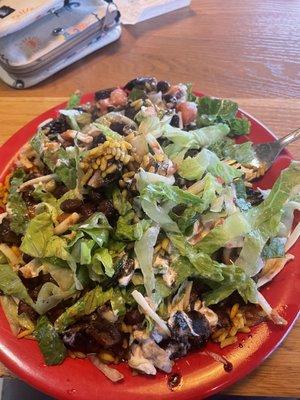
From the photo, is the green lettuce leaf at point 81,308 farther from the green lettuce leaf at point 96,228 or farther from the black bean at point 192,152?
the black bean at point 192,152

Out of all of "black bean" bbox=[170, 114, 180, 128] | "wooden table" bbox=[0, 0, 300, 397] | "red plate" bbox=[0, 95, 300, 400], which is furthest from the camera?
"wooden table" bbox=[0, 0, 300, 397]

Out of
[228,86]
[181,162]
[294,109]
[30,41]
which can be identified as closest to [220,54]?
[228,86]

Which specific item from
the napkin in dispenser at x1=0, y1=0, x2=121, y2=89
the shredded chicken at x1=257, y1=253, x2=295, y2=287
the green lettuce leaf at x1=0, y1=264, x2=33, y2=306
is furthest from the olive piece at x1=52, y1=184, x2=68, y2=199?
the napkin in dispenser at x1=0, y1=0, x2=121, y2=89

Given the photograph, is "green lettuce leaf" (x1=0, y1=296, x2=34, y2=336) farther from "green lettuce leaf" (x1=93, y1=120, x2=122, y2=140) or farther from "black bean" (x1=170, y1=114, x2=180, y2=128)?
"black bean" (x1=170, y1=114, x2=180, y2=128)

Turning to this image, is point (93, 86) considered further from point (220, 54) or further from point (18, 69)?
point (220, 54)

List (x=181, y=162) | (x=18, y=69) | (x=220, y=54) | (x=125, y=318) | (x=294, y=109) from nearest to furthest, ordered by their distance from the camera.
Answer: (x=125, y=318)
(x=181, y=162)
(x=294, y=109)
(x=18, y=69)
(x=220, y=54)

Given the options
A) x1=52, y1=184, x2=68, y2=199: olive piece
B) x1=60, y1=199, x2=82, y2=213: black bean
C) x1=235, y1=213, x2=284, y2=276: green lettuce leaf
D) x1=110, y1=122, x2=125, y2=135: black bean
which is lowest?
x1=235, y1=213, x2=284, y2=276: green lettuce leaf

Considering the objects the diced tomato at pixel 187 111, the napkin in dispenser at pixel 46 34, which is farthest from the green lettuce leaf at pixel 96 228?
the napkin in dispenser at pixel 46 34
